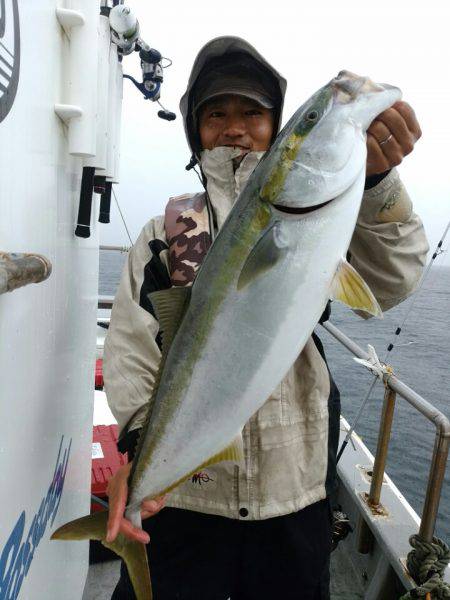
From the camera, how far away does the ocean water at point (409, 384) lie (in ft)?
30.3

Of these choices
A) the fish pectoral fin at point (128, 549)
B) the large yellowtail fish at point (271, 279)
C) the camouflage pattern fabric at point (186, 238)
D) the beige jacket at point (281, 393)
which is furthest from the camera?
the camouflage pattern fabric at point (186, 238)

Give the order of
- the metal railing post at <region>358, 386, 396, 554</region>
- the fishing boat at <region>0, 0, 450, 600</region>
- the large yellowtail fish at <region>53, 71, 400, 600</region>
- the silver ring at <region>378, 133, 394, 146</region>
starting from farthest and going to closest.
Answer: the metal railing post at <region>358, 386, 396, 554</region>
the silver ring at <region>378, 133, 394, 146</region>
the large yellowtail fish at <region>53, 71, 400, 600</region>
the fishing boat at <region>0, 0, 450, 600</region>

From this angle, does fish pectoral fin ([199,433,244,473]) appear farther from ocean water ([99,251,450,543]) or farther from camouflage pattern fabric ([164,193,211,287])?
ocean water ([99,251,450,543])

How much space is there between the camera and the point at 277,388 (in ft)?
6.75

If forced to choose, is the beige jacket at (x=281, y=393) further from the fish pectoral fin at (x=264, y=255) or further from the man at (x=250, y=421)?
the fish pectoral fin at (x=264, y=255)

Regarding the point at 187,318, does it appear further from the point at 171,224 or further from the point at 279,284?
the point at 171,224

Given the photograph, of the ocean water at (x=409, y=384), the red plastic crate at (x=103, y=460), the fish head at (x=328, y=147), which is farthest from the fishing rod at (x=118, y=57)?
the ocean water at (x=409, y=384)

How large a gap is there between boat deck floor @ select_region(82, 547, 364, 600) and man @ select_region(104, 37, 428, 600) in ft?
4.43

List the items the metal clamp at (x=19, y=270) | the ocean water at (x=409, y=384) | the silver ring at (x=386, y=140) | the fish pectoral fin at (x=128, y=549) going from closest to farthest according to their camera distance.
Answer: the metal clamp at (x=19, y=270)
the silver ring at (x=386, y=140)
the fish pectoral fin at (x=128, y=549)
the ocean water at (x=409, y=384)

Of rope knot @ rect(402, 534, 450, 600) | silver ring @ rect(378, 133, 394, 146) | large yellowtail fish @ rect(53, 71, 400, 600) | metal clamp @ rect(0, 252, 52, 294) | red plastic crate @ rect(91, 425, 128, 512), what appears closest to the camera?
metal clamp @ rect(0, 252, 52, 294)

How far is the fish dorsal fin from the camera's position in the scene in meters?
1.70

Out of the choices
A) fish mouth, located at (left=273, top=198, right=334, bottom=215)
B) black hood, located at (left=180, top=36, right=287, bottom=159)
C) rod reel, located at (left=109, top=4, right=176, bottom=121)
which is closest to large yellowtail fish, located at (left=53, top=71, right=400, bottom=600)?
fish mouth, located at (left=273, top=198, right=334, bottom=215)

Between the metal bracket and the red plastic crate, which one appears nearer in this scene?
the metal bracket

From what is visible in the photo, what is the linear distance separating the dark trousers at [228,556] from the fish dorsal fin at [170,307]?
0.92 meters
